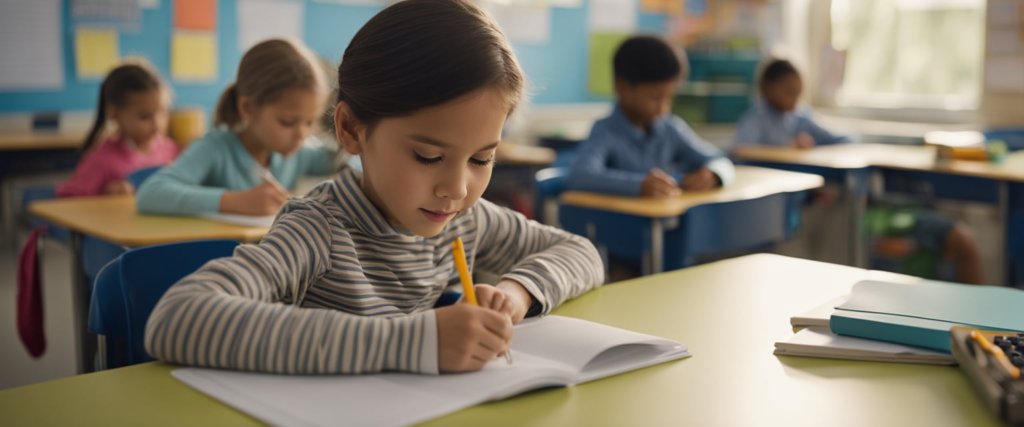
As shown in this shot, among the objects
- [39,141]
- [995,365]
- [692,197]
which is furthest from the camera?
[39,141]

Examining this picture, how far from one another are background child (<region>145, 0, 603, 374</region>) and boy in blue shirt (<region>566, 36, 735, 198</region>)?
153cm

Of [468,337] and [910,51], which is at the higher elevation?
[910,51]

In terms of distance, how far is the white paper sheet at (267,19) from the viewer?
179 inches

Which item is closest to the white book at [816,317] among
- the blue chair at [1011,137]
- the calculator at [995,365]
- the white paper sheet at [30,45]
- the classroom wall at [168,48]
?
the calculator at [995,365]

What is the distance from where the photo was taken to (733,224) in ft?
7.65

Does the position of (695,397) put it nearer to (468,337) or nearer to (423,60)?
(468,337)

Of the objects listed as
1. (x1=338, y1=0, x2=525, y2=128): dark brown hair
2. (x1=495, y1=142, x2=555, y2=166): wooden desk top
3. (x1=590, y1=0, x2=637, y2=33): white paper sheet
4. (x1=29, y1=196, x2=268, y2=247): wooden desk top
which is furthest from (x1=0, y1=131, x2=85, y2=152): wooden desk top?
(x1=338, y1=0, x2=525, y2=128): dark brown hair

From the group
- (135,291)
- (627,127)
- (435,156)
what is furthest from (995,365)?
(627,127)

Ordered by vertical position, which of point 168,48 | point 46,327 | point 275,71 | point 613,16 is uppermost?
point 613,16

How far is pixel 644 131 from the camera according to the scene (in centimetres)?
295

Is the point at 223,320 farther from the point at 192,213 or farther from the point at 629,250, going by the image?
the point at 629,250

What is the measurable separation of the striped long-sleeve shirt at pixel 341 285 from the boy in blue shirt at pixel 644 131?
4.57ft

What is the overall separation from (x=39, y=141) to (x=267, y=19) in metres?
1.26

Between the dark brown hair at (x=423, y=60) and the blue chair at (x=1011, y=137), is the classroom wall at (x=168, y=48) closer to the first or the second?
the blue chair at (x=1011, y=137)
